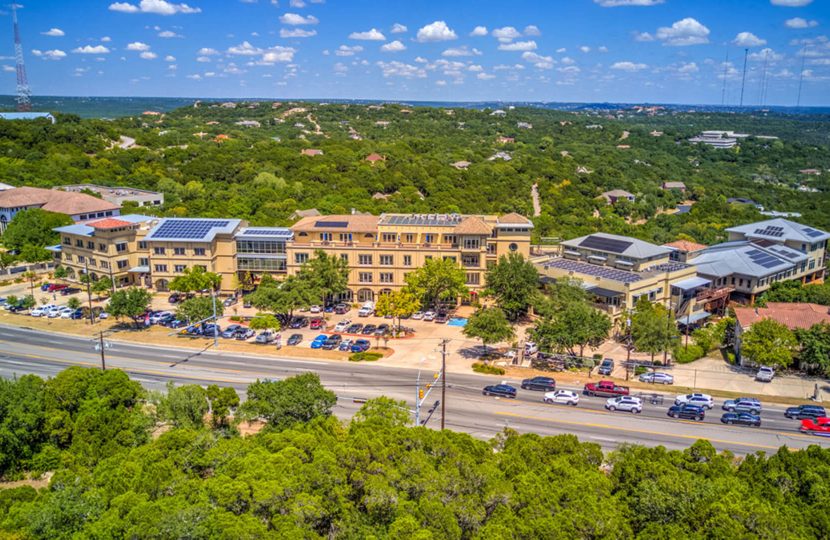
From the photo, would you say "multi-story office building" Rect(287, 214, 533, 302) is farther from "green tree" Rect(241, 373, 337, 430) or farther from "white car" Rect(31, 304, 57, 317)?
"green tree" Rect(241, 373, 337, 430)

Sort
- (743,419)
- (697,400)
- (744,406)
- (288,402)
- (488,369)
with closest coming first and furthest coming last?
1. (288,402)
2. (743,419)
3. (744,406)
4. (697,400)
5. (488,369)

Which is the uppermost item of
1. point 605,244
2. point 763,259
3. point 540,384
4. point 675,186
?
point 675,186

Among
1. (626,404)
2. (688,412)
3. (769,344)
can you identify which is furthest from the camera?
(769,344)

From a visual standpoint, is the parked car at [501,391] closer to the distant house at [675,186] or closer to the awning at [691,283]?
the awning at [691,283]

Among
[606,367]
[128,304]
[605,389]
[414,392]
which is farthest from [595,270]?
[128,304]

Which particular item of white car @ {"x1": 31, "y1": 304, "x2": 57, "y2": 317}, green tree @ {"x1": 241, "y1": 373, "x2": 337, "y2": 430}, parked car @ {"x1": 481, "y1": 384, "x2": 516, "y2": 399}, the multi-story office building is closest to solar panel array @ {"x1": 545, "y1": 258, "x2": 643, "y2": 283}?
the multi-story office building

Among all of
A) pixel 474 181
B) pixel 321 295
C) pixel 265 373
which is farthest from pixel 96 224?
pixel 474 181

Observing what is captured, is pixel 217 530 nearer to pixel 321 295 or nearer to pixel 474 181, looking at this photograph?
pixel 321 295

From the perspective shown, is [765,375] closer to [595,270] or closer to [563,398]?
[563,398]
